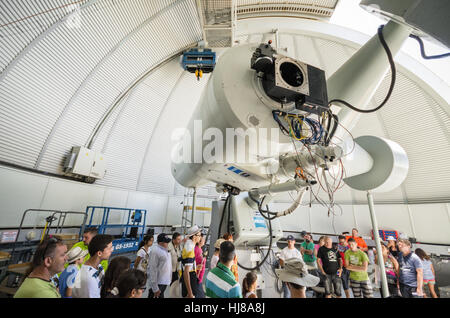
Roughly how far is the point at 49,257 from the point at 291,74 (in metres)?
2.39

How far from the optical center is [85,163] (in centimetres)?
589

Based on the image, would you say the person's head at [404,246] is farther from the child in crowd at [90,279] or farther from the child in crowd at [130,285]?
the child in crowd at [90,279]

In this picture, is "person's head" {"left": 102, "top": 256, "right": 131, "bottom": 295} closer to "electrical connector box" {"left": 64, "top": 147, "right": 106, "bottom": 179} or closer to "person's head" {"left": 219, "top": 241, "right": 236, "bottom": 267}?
"person's head" {"left": 219, "top": 241, "right": 236, "bottom": 267}

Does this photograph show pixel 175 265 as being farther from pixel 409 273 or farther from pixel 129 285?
pixel 409 273

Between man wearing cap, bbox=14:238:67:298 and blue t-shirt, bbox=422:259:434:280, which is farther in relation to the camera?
blue t-shirt, bbox=422:259:434:280

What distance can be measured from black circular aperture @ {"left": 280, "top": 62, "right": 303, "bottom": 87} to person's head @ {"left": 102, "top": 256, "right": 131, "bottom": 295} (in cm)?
227

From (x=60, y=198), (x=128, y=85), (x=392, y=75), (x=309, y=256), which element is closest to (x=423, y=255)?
(x=309, y=256)

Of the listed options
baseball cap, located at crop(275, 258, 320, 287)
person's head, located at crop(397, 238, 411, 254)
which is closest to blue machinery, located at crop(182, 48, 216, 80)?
baseball cap, located at crop(275, 258, 320, 287)

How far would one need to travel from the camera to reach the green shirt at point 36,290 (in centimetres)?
130

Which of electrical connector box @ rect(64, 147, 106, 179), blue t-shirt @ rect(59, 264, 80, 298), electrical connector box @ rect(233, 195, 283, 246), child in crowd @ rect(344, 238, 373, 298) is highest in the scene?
electrical connector box @ rect(64, 147, 106, 179)

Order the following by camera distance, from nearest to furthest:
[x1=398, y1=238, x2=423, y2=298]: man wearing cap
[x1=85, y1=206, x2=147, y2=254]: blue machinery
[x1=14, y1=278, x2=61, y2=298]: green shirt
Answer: [x1=14, y1=278, x2=61, y2=298]: green shirt → [x1=398, y1=238, x2=423, y2=298]: man wearing cap → [x1=85, y1=206, x2=147, y2=254]: blue machinery

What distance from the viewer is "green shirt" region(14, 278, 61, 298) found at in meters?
1.30
